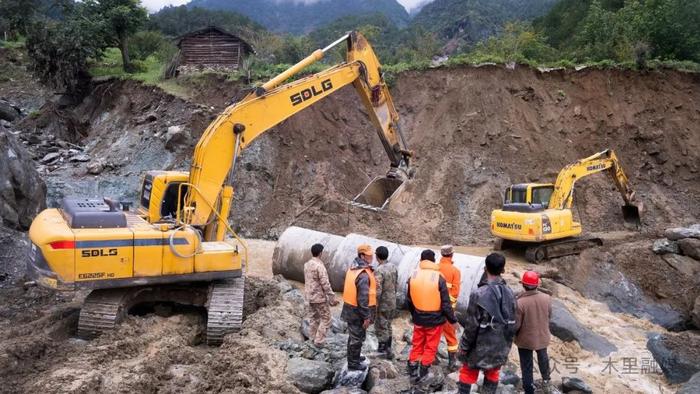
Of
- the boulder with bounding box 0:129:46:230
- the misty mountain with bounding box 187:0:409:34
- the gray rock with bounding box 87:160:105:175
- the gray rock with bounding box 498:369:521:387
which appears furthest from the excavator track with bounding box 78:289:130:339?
the misty mountain with bounding box 187:0:409:34

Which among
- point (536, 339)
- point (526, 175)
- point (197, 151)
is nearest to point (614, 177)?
point (526, 175)

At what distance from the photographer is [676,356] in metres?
6.96

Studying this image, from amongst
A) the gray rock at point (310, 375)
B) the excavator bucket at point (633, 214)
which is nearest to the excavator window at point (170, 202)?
the gray rock at point (310, 375)

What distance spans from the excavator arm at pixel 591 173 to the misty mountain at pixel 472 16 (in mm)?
36774

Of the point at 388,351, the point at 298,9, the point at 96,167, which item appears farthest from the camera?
the point at 298,9

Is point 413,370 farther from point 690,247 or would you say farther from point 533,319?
point 690,247

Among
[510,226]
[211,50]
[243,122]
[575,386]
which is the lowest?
[575,386]

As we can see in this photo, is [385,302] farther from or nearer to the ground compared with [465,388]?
farther from the ground

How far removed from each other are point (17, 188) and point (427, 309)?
880cm

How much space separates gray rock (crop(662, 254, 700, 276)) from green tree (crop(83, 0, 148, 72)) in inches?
778

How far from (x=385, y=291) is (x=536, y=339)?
5.51 ft

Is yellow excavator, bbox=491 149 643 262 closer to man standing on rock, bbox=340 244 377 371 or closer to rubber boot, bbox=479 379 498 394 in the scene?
man standing on rock, bbox=340 244 377 371

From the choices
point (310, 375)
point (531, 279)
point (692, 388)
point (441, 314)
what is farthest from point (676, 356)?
point (310, 375)

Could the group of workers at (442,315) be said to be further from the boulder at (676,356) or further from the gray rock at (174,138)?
the gray rock at (174,138)
